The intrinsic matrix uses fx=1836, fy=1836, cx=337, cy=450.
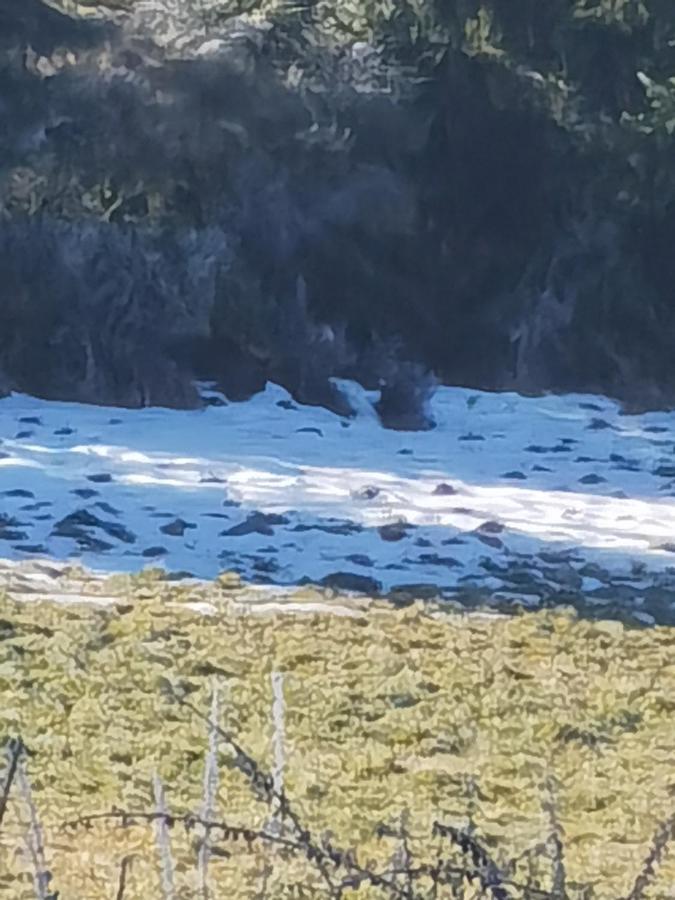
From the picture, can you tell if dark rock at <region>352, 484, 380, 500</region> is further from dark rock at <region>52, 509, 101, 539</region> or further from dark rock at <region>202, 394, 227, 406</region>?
dark rock at <region>202, 394, 227, 406</region>

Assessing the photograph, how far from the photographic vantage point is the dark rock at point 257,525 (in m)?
5.95

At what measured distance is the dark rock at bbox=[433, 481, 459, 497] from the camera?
6574 millimetres

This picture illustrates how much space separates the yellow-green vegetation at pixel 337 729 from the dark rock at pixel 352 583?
123mm

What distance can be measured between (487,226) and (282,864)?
5.98 meters

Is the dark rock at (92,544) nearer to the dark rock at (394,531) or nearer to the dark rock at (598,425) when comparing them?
the dark rock at (394,531)

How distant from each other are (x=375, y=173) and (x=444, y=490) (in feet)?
7.60

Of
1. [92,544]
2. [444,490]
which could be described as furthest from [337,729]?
[444,490]

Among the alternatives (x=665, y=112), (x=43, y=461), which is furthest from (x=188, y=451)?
(x=665, y=112)

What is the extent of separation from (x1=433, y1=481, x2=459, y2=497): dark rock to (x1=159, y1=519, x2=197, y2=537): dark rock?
1017 millimetres

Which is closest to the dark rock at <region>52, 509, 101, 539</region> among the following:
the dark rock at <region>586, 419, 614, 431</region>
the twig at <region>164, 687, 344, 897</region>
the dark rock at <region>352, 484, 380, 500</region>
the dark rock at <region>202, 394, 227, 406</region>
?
the dark rock at <region>352, 484, 380, 500</region>

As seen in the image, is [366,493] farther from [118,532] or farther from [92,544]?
[92,544]

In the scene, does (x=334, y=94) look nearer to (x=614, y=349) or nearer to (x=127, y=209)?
(x=127, y=209)

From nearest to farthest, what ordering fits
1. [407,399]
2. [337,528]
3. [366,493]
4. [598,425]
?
[337,528] < [366,493] < [598,425] < [407,399]

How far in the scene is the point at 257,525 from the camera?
606cm
